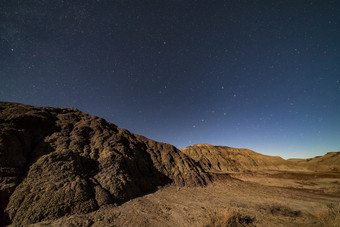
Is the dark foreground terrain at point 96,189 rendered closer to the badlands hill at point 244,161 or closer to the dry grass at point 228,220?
the dry grass at point 228,220

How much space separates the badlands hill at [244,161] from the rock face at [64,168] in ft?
118

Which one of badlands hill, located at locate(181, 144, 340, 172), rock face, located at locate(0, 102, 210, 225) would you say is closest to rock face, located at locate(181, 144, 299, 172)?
badlands hill, located at locate(181, 144, 340, 172)

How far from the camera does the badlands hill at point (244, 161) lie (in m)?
48.7

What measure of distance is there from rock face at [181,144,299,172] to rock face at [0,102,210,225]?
119 ft

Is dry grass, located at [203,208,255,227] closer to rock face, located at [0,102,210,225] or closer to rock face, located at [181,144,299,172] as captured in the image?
rock face, located at [0,102,210,225]

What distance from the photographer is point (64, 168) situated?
9875 mm

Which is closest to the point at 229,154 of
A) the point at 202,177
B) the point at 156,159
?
the point at 202,177

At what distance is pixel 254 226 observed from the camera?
7043mm

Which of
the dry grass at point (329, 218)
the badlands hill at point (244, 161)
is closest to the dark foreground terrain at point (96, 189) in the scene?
the dry grass at point (329, 218)

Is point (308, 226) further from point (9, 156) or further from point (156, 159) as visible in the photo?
point (9, 156)

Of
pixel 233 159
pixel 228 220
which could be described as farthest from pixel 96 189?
pixel 233 159

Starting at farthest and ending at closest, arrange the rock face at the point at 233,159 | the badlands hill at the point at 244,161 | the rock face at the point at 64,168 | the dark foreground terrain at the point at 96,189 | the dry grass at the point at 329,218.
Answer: the rock face at the point at 233,159 → the badlands hill at the point at 244,161 → the rock face at the point at 64,168 → the dark foreground terrain at the point at 96,189 → the dry grass at the point at 329,218

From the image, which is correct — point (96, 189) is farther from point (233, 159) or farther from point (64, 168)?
point (233, 159)

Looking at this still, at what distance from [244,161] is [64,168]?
6036 cm
